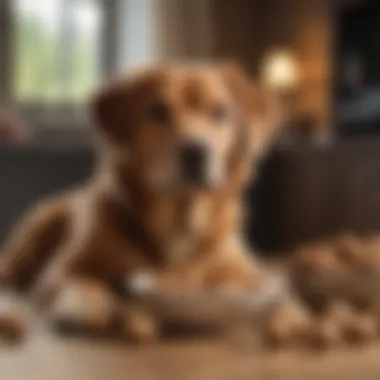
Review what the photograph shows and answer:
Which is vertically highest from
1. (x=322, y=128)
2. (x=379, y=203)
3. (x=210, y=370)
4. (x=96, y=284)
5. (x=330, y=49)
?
(x=330, y=49)

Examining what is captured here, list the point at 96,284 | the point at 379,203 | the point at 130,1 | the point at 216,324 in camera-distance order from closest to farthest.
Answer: the point at 216,324, the point at 96,284, the point at 379,203, the point at 130,1

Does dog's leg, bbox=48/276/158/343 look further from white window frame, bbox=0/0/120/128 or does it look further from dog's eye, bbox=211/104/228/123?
white window frame, bbox=0/0/120/128

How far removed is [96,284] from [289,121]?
5005 mm

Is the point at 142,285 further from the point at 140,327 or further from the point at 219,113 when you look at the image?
the point at 219,113

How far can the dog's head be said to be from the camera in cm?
116

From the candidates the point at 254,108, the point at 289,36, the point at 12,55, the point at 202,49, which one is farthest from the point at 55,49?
the point at 254,108

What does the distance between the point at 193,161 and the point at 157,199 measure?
0.08 m

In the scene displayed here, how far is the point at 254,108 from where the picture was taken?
49.7 inches

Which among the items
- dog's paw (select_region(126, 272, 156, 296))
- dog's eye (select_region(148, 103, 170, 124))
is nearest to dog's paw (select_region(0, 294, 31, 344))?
dog's paw (select_region(126, 272, 156, 296))

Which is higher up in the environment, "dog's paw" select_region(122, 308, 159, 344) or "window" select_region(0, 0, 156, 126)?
"window" select_region(0, 0, 156, 126)

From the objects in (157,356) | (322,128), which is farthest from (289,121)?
(157,356)

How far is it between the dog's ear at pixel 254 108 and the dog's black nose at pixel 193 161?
0.38 ft

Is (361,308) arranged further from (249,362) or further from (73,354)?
(73,354)

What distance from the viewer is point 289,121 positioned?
5883mm
